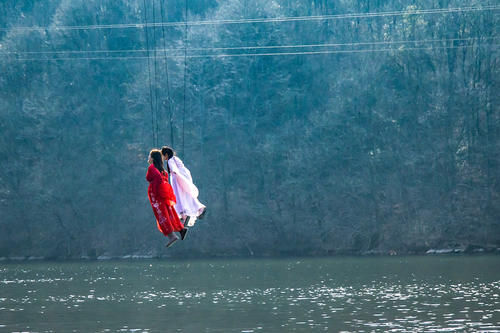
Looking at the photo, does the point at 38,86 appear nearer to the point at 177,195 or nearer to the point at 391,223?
the point at 391,223

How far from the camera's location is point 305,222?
50.8 metres

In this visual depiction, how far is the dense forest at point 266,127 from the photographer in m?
50.0

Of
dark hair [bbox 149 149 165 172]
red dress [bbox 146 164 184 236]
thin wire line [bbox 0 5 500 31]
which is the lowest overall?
red dress [bbox 146 164 184 236]

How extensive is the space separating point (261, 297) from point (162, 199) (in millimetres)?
12544

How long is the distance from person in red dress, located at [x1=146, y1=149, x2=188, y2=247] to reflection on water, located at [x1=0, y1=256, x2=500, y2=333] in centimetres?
558

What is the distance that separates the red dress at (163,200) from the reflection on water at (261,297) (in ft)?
18.4

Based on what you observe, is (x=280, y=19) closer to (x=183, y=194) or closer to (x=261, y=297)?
(x=261, y=297)

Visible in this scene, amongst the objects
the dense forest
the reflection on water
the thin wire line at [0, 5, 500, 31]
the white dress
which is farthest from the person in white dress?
the thin wire line at [0, 5, 500, 31]

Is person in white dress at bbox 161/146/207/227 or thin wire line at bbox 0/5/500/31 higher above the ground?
thin wire line at bbox 0/5/500/31

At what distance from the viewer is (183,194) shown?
17016 millimetres

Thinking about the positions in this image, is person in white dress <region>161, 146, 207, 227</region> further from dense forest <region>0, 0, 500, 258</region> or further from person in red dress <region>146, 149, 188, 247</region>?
dense forest <region>0, 0, 500, 258</region>

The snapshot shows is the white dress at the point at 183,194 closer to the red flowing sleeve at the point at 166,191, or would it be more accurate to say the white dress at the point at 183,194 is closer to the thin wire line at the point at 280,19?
the red flowing sleeve at the point at 166,191

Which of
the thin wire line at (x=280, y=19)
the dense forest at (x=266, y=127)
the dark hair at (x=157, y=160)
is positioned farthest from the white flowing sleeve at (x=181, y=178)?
the thin wire line at (x=280, y=19)

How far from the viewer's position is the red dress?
54.4ft
